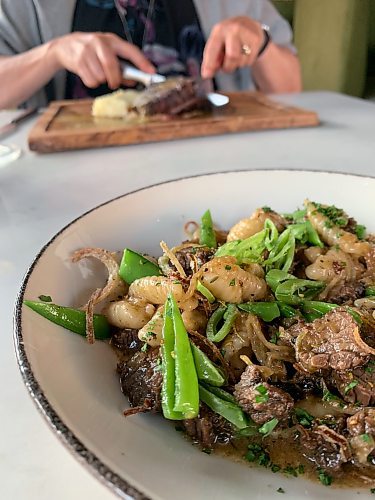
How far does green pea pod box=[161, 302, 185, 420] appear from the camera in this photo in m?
0.70

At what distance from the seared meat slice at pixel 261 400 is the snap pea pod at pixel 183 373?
7cm

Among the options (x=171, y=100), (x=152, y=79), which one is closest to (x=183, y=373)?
(x=171, y=100)

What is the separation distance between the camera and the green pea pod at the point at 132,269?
99 centimetres

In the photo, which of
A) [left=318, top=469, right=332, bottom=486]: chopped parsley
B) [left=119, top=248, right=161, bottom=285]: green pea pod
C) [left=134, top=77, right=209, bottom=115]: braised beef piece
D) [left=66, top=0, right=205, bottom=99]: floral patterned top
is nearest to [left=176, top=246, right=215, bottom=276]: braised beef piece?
[left=119, top=248, right=161, bottom=285]: green pea pod

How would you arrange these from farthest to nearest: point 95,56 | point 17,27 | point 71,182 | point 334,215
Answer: point 17,27, point 95,56, point 71,182, point 334,215

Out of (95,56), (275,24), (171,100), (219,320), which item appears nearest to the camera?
(219,320)

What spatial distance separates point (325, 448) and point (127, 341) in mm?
364

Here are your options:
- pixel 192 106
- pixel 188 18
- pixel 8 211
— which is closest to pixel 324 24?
pixel 188 18

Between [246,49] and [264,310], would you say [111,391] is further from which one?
[246,49]

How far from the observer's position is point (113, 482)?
1.66ft

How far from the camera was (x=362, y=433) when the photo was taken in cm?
67

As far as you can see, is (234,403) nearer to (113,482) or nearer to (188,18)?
(113,482)

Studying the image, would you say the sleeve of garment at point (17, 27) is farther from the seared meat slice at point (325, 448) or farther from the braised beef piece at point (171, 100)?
the seared meat slice at point (325, 448)

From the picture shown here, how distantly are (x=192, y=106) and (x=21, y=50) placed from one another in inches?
50.9
